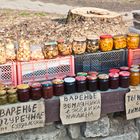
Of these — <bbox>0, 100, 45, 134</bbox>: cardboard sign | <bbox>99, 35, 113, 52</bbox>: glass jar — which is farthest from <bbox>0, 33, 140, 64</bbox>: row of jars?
<bbox>0, 100, 45, 134</bbox>: cardboard sign

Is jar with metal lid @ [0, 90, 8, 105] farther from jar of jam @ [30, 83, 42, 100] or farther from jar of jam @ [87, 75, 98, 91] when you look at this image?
jar of jam @ [87, 75, 98, 91]

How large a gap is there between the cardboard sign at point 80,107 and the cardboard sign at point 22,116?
16 centimetres

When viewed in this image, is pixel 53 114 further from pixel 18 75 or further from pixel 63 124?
pixel 18 75

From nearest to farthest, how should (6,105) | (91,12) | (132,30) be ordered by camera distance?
(6,105) < (132,30) < (91,12)

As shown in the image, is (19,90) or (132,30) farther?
(132,30)

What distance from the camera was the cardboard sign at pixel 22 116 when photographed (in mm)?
3182

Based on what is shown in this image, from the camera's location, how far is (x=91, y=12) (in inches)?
313

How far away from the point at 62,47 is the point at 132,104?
69 cm

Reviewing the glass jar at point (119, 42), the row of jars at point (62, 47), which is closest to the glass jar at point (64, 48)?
the row of jars at point (62, 47)

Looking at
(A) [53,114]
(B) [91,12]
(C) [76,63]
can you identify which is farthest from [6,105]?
(B) [91,12]

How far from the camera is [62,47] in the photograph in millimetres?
3521

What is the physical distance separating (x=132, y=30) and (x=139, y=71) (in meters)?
0.63

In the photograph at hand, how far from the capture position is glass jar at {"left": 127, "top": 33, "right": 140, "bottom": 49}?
363 centimetres

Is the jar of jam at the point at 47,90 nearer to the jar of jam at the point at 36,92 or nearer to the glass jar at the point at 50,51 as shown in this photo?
the jar of jam at the point at 36,92
